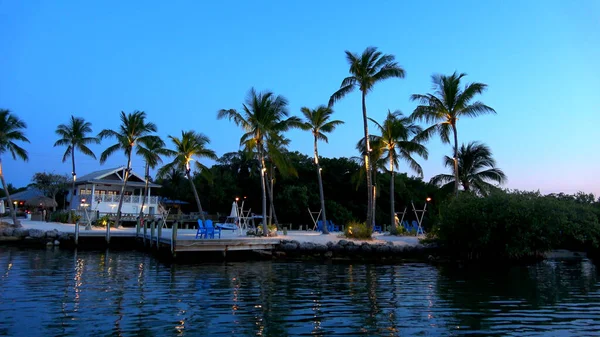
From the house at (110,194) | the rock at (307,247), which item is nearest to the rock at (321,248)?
the rock at (307,247)

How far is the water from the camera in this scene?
9.02 metres

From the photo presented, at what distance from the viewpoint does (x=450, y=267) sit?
20.5m

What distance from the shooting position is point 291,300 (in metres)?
12.1

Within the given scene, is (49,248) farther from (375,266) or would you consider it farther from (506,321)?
(506,321)

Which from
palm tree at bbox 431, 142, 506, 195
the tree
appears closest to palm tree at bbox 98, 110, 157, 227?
the tree

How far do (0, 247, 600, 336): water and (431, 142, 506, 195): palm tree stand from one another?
12.7 metres

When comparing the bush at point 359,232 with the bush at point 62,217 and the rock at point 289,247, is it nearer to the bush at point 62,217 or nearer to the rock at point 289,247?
the rock at point 289,247

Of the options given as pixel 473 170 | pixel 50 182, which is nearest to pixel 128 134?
pixel 50 182

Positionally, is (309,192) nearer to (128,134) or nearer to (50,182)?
(128,134)

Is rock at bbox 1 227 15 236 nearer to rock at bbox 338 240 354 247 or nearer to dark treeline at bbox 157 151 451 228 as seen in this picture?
dark treeline at bbox 157 151 451 228

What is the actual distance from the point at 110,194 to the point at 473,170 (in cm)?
3502

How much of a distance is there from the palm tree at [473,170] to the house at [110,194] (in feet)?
96.0

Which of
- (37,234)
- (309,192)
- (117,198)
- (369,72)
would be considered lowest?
(37,234)

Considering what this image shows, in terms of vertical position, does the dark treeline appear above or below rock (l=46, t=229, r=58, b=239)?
above
